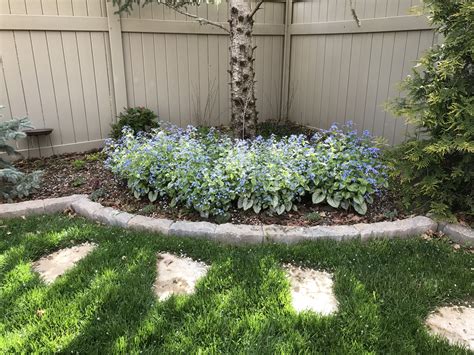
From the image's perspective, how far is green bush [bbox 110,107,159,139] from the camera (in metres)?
4.67

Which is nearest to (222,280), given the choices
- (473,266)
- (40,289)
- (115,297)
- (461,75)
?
(115,297)

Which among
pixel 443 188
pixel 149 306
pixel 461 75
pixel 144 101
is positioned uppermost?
pixel 461 75

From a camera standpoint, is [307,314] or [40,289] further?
[40,289]

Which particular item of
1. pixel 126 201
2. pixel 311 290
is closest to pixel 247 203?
pixel 311 290

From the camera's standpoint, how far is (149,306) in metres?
2.19

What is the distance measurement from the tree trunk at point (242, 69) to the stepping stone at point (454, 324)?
2640 millimetres

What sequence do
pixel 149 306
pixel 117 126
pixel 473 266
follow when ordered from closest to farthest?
pixel 149 306 → pixel 473 266 → pixel 117 126

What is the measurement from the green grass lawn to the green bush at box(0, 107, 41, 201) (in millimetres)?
632

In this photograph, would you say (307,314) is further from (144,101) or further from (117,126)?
(144,101)

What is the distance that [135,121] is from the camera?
4719 mm

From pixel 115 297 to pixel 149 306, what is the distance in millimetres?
217

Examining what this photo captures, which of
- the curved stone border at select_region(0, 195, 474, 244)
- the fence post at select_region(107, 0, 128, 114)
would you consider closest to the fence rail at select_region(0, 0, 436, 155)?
the fence post at select_region(107, 0, 128, 114)

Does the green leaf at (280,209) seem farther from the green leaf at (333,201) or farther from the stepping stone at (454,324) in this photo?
the stepping stone at (454,324)

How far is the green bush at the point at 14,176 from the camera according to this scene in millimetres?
3361
